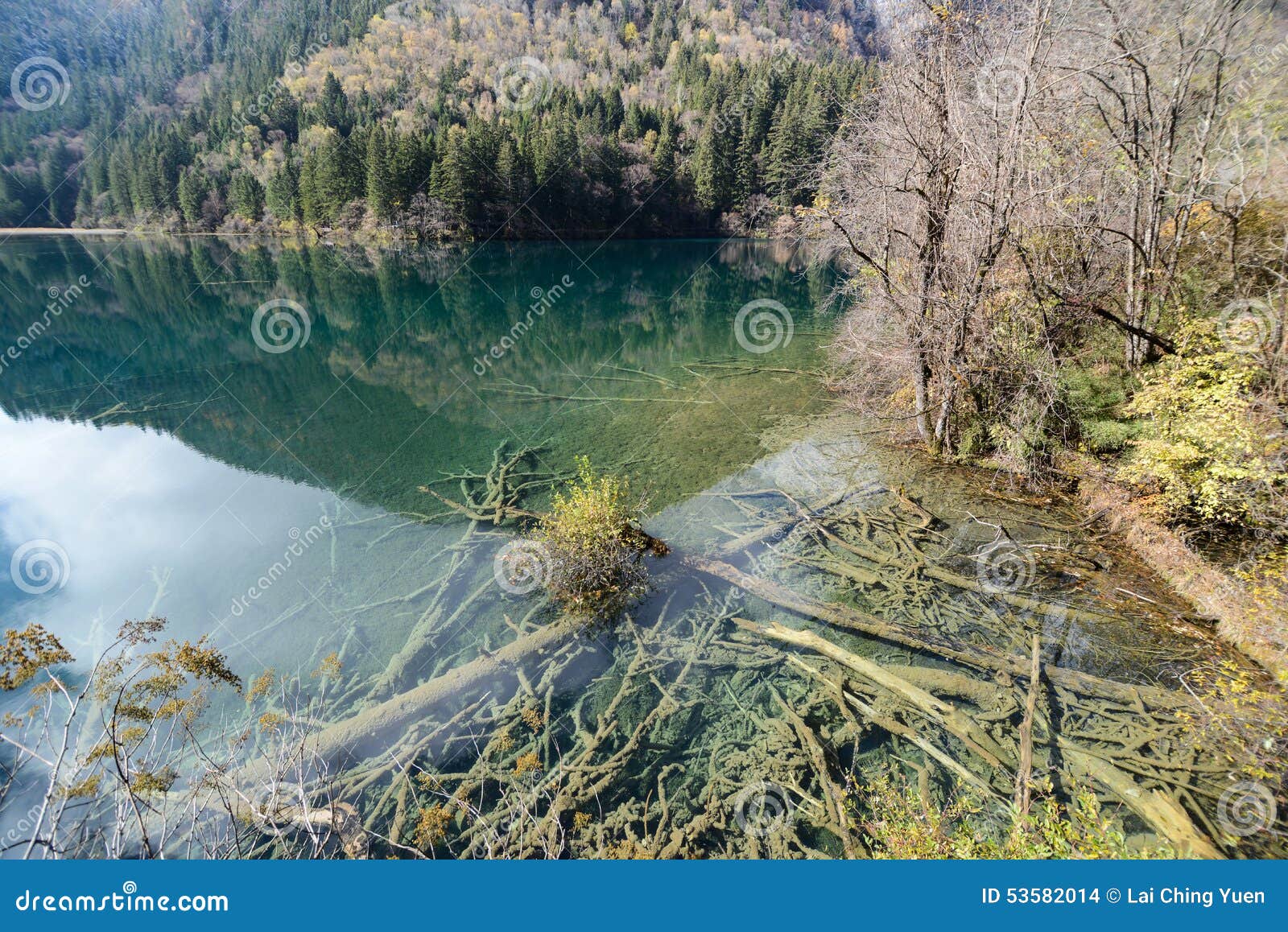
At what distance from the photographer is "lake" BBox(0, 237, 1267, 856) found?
18.0 ft

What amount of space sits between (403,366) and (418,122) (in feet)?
176

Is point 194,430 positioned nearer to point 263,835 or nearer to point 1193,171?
point 263,835

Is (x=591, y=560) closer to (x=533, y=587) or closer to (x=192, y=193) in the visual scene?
(x=533, y=587)

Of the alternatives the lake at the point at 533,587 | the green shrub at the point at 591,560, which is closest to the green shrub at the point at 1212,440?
the lake at the point at 533,587

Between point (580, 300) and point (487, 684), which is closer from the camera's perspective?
point (487, 684)

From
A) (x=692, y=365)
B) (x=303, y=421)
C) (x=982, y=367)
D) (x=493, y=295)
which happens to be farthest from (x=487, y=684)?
(x=493, y=295)

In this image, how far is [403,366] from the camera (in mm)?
20109

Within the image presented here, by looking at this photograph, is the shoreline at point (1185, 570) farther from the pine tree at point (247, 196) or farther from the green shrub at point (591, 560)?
the pine tree at point (247, 196)

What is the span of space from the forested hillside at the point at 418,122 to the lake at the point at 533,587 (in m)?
26.0

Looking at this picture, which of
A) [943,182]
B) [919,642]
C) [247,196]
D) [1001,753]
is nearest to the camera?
[1001,753]

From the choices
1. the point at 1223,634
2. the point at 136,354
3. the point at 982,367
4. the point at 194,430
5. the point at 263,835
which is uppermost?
the point at 136,354

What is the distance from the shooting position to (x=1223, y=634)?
6625 mm

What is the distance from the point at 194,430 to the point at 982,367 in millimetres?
17743

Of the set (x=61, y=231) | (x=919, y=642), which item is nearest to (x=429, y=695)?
(x=919, y=642)
